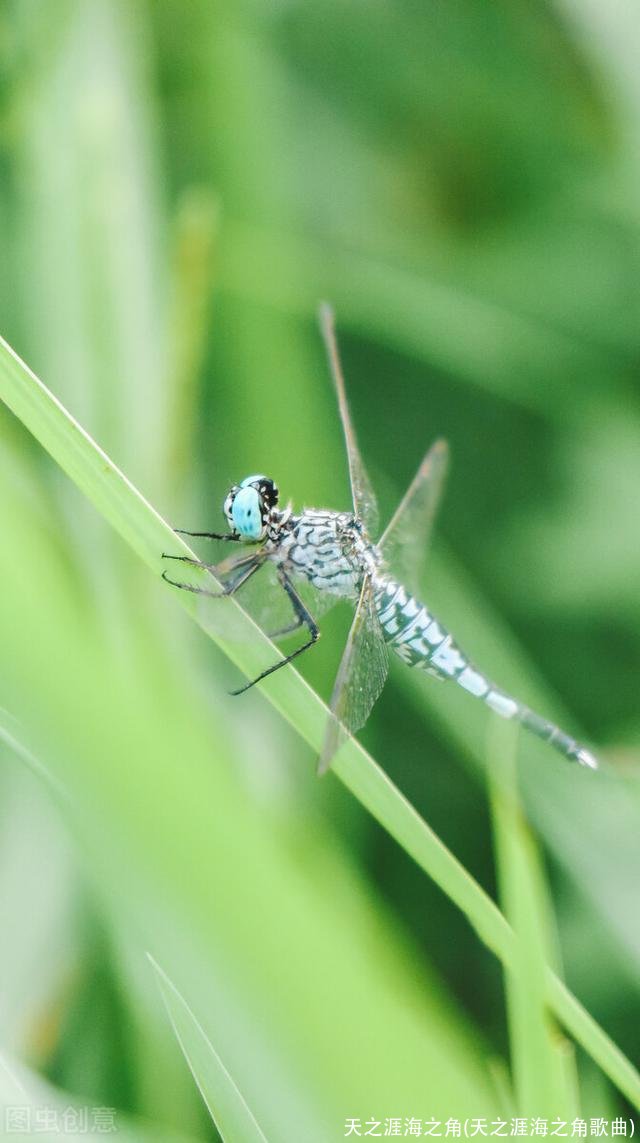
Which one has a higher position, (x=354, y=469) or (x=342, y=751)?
(x=354, y=469)

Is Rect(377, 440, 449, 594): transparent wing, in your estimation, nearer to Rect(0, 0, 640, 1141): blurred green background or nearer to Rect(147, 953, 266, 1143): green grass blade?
Rect(0, 0, 640, 1141): blurred green background

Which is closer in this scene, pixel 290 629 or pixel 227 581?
pixel 227 581

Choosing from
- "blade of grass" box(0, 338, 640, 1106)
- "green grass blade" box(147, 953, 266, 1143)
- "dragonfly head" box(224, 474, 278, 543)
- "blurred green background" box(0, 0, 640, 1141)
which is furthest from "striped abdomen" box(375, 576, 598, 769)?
"green grass blade" box(147, 953, 266, 1143)

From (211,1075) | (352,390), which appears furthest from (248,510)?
(352,390)

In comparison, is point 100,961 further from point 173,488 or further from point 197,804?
point 197,804

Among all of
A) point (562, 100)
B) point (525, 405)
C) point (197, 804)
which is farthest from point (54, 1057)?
point (562, 100)

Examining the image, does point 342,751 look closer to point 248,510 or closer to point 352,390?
point 248,510
